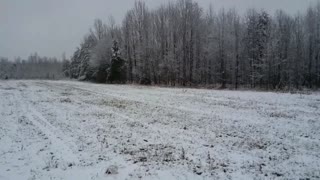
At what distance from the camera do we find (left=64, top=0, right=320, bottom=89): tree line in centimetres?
5141

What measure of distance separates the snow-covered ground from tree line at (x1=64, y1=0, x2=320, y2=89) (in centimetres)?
3370

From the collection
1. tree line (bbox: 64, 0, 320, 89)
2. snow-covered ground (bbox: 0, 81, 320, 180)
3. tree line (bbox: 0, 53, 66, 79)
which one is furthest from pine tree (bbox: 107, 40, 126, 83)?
tree line (bbox: 0, 53, 66, 79)

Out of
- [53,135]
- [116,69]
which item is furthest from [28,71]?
[53,135]

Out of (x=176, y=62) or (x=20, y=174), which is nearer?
(x=20, y=174)

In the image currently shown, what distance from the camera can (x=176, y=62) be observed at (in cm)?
5306

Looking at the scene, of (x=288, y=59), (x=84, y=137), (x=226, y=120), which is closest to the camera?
(x=84, y=137)

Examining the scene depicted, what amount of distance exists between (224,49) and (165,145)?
4607 centimetres

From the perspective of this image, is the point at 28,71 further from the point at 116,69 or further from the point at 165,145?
the point at 165,145

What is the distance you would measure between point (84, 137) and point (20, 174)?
13.0 feet

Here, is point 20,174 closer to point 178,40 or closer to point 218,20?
point 178,40

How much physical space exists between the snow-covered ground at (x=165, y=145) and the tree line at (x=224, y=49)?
3370cm

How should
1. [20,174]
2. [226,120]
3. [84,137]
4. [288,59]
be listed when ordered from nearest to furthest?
[20,174] < [84,137] < [226,120] < [288,59]

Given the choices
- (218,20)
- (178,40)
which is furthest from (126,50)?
(218,20)

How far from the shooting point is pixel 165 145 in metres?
10.1
